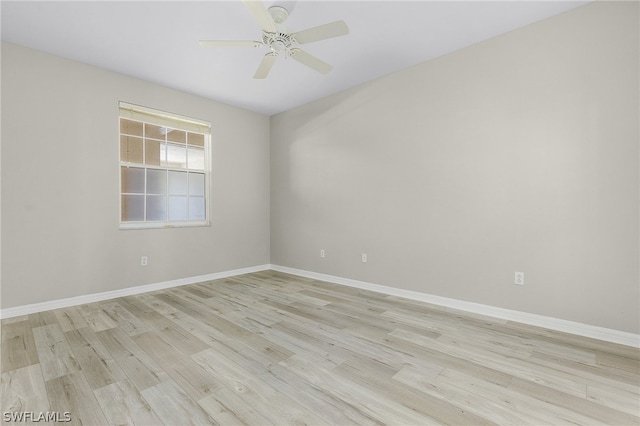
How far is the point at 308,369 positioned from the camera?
1.90 metres

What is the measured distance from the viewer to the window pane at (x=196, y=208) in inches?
172

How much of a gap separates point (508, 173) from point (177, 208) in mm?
4151

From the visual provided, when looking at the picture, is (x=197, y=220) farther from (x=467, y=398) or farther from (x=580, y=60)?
(x=580, y=60)

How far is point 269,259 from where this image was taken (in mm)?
5234

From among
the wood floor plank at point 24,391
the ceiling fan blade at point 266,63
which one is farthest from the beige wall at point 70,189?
the ceiling fan blade at point 266,63

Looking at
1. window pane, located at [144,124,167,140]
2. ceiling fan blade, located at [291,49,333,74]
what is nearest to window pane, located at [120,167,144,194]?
window pane, located at [144,124,167,140]

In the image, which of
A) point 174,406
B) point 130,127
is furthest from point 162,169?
point 174,406

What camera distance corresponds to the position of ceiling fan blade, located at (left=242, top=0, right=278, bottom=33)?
1.86m

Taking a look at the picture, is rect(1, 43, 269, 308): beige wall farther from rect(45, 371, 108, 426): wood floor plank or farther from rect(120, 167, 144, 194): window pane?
rect(45, 371, 108, 426): wood floor plank

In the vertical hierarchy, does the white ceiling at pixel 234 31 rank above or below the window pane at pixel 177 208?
above

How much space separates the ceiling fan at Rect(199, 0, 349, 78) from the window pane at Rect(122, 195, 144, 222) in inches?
94.0

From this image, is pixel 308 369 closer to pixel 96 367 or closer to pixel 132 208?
pixel 96 367

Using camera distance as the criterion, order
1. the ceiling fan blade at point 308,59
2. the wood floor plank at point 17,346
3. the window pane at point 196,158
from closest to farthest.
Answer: the wood floor plank at point 17,346, the ceiling fan blade at point 308,59, the window pane at point 196,158

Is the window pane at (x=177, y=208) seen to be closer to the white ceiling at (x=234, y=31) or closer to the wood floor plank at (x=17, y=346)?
the white ceiling at (x=234, y=31)
